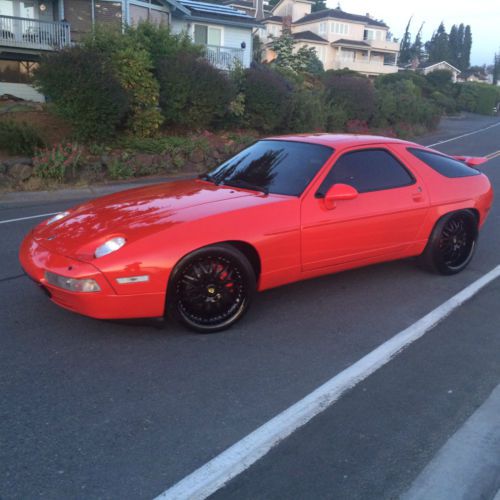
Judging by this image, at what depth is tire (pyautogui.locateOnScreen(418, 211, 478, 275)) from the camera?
5.79 meters

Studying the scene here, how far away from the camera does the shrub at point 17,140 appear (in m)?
11.9

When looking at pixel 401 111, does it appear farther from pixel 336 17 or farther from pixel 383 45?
pixel 383 45

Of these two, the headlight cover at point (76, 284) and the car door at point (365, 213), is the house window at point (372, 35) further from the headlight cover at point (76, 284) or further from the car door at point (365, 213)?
the headlight cover at point (76, 284)

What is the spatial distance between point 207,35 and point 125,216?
27.5 metres

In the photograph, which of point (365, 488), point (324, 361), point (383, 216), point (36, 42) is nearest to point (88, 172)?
point (383, 216)

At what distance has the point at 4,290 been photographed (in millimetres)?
5160

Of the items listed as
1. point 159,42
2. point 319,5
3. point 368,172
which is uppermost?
point 319,5

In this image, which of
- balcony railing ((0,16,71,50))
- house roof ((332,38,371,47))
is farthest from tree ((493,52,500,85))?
balcony railing ((0,16,71,50))

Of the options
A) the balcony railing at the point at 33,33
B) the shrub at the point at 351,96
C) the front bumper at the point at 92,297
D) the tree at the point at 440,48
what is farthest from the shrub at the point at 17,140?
the tree at the point at 440,48

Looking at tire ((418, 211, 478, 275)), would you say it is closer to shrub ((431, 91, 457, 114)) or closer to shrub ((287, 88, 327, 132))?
shrub ((287, 88, 327, 132))

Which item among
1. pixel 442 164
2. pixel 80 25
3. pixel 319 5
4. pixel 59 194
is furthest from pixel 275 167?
pixel 319 5

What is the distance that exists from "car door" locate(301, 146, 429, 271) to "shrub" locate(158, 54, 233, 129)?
10812 millimetres

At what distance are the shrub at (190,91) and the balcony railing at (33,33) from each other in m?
9.73

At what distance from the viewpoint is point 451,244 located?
5980 mm
